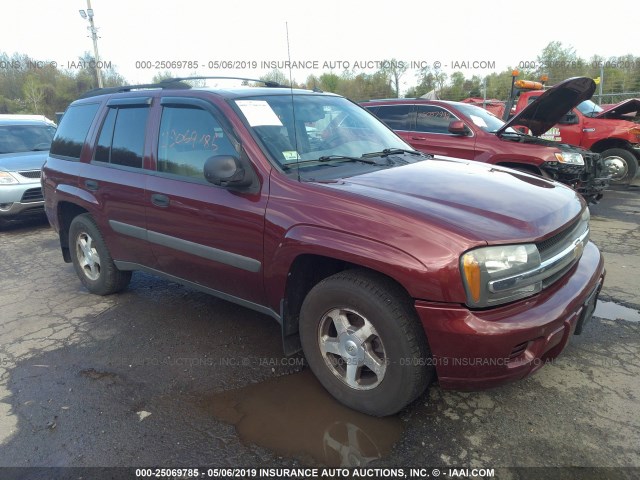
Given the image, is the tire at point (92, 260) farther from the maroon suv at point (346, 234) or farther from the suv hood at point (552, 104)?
the suv hood at point (552, 104)

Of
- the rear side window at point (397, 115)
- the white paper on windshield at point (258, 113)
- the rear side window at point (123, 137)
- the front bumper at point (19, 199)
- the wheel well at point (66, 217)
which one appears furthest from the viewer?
the rear side window at point (397, 115)

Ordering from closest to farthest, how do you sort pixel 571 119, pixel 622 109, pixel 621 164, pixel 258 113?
1. pixel 258 113
2. pixel 622 109
3. pixel 621 164
4. pixel 571 119

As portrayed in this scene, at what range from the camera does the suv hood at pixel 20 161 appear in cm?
734

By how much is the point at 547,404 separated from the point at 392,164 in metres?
1.76

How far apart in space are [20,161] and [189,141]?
578 centimetres

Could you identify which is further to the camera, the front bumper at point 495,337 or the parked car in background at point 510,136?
the parked car in background at point 510,136

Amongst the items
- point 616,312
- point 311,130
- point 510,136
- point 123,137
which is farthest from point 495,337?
point 510,136

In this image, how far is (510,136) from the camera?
698 cm

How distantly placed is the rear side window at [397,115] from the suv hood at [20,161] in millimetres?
5710

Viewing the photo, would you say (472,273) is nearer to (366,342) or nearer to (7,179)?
(366,342)

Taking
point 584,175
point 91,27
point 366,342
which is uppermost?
point 91,27

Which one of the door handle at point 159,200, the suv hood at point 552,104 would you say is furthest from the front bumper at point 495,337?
the suv hood at point 552,104

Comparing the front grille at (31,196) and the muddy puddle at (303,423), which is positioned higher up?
the front grille at (31,196)

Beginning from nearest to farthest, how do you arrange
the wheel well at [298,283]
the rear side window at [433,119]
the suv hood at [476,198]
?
the suv hood at [476,198], the wheel well at [298,283], the rear side window at [433,119]
